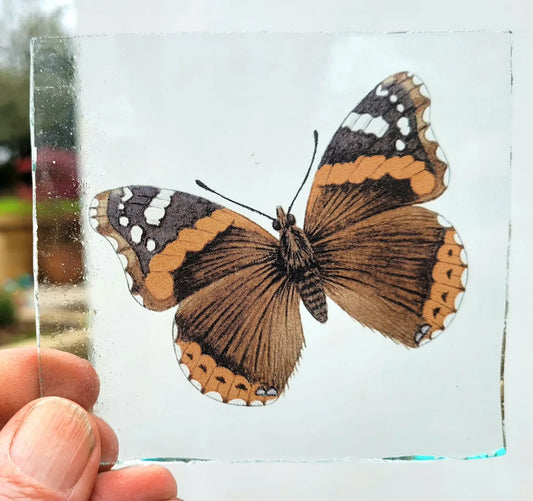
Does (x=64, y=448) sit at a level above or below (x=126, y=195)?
below

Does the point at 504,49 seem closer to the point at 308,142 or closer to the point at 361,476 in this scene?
the point at 308,142

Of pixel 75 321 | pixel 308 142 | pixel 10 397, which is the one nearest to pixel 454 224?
pixel 308 142

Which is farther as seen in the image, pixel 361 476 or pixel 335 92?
pixel 361 476

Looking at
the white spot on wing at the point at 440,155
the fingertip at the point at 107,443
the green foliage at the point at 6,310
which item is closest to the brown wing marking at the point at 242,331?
the fingertip at the point at 107,443

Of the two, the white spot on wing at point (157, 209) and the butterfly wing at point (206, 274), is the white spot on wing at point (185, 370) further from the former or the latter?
the white spot on wing at point (157, 209)

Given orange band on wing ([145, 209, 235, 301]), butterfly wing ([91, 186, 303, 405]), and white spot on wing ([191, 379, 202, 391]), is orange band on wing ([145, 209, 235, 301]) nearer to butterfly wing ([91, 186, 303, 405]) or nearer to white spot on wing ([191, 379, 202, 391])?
butterfly wing ([91, 186, 303, 405])

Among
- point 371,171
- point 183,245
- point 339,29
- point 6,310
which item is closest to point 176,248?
point 183,245

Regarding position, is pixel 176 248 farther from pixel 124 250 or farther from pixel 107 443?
pixel 107 443
